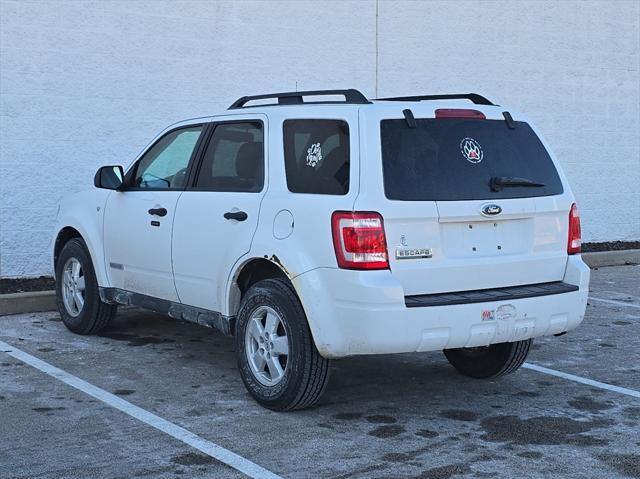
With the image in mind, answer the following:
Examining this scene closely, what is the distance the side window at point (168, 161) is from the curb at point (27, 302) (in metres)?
2.28

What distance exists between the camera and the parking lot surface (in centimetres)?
526

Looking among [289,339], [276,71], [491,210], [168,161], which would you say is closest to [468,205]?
[491,210]

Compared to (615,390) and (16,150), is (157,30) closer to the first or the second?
(16,150)

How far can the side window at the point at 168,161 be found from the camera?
7414 millimetres

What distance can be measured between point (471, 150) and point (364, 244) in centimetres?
96

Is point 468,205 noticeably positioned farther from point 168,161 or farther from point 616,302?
point 616,302

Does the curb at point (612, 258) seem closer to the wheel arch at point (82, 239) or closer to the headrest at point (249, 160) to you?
the wheel arch at point (82, 239)

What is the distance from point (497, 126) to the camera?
250 inches

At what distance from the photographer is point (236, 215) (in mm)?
6488

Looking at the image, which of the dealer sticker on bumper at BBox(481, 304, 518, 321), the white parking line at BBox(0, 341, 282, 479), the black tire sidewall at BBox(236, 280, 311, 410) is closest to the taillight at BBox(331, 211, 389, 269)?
the black tire sidewall at BBox(236, 280, 311, 410)

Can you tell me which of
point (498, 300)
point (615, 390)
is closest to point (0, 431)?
point (498, 300)

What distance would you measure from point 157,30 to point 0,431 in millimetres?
6211

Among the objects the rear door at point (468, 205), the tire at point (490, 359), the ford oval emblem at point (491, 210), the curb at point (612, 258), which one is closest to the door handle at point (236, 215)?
the rear door at point (468, 205)

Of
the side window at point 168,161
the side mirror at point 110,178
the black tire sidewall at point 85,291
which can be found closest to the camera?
the side window at point 168,161
